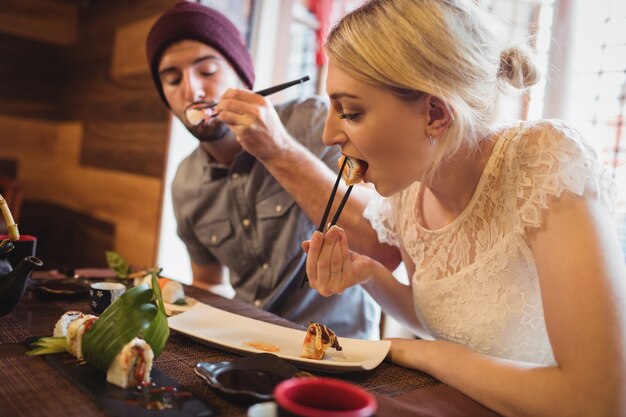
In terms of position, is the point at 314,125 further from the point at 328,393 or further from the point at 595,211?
the point at 328,393

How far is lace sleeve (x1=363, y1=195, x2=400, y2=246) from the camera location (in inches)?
65.6

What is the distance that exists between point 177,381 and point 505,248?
0.73 m

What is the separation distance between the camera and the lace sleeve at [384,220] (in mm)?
1665

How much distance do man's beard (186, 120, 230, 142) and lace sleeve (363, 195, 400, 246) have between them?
721mm

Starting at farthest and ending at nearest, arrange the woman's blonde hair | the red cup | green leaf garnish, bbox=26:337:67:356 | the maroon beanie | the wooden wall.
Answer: the wooden wall
the maroon beanie
the woman's blonde hair
green leaf garnish, bbox=26:337:67:356
the red cup

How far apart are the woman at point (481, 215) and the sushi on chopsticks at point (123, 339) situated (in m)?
0.45

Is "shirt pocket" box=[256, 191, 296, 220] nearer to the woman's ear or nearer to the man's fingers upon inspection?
the man's fingers

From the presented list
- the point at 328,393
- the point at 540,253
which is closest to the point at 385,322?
the point at 540,253

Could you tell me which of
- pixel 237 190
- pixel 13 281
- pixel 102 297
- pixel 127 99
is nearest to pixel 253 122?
pixel 237 190

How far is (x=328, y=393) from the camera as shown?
0.71m

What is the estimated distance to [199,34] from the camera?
2184mm

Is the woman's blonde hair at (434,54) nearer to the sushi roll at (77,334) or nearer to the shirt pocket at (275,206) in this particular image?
the sushi roll at (77,334)

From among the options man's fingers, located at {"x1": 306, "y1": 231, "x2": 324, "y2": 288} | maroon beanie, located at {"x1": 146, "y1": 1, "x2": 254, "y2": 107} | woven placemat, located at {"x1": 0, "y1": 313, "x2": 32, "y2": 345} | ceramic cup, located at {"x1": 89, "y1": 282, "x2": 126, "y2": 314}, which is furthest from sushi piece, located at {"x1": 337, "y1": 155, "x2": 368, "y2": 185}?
maroon beanie, located at {"x1": 146, "y1": 1, "x2": 254, "y2": 107}

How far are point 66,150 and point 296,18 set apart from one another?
2339mm
